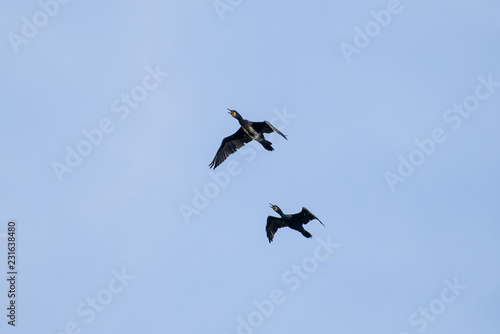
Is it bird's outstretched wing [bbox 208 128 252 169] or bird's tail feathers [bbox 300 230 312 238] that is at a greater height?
bird's outstretched wing [bbox 208 128 252 169]

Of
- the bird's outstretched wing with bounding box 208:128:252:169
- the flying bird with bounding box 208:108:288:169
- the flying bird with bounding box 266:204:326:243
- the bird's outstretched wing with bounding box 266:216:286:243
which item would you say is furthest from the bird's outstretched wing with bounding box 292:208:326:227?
the bird's outstretched wing with bounding box 208:128:252:169

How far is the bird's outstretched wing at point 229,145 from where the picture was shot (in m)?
45.7

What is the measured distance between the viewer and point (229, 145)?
151 ft

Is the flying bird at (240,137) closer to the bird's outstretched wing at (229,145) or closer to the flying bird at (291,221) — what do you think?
the bird's outstretched wing at (229,145)

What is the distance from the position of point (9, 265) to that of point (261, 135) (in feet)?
39.8

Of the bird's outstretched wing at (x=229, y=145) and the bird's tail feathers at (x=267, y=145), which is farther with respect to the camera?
the bird's outstretched wing at (x=229, y=145)

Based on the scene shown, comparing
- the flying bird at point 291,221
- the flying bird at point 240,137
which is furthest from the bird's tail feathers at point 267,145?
the flying bird at point 291,221

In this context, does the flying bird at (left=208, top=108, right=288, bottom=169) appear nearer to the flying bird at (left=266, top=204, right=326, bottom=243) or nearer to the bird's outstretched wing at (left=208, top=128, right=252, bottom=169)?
the bird's outstretched wing at (left=208, top=128, right=252, bottom=169)

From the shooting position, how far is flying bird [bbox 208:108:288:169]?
44125 mm

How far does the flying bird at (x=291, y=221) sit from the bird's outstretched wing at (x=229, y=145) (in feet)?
10.5

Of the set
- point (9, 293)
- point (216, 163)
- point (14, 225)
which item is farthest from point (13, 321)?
point (216, 163)

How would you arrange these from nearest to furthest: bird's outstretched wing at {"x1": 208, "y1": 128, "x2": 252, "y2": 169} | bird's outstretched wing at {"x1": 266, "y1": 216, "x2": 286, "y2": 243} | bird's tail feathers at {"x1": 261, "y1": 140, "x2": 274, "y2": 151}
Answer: bird's tail feathers at {"x1": 261, "y1": 140, "x2": 274, "y2": 151} < bird's outstretched wing at {"x1": 266, "y1": 216, "x2": 286, "y2": 243} < bird's outstretched wing at {"x1": 208, "y1": 128, "x2": 252, "y2": 169}

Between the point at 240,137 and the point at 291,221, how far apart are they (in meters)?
4.65

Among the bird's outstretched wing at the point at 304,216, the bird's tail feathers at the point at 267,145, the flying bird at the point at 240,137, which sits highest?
the flying bird at the point at 240,137
